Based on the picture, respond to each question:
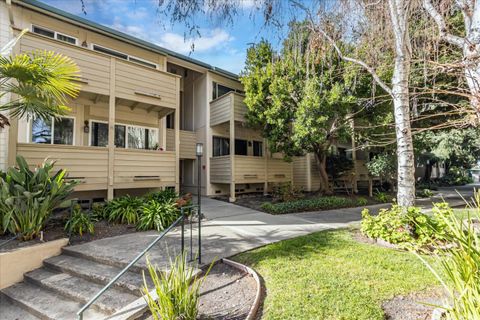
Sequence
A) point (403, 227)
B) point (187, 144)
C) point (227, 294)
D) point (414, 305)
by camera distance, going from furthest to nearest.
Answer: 1. point (187, 144)
2. point (403, 227)
3. point (227, 294)
4. point (414, 305)

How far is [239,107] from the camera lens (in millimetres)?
13141

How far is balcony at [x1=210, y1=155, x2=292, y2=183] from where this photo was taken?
1279cm

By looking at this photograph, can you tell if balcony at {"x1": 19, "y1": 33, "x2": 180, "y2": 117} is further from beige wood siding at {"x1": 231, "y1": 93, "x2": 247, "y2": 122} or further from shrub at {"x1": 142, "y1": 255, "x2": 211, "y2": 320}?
shrub at {"x1": 142, "y1": 255, "x2": 211, "y2": 320}

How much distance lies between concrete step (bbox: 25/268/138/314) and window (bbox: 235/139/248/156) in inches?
436

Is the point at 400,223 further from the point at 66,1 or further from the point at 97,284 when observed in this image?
the point at 66,1

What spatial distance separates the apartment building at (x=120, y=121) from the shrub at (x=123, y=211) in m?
0.66

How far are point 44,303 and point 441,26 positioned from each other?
806 centimetres

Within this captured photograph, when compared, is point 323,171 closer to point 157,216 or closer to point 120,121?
point 157,216

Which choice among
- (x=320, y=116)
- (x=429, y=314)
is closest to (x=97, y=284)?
(x=429, y=314)

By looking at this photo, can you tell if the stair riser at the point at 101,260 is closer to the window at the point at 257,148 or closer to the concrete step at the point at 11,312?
the concrete step at the point at 11,312

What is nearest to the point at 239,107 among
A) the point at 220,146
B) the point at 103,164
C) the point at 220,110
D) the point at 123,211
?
the point at 220,110

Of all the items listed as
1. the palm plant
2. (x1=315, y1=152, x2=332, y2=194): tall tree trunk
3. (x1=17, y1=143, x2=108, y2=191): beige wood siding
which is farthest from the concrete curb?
(x1=315, y1=152, x2=332, y2=194): tall tree trunk

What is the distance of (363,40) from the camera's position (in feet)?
18.0

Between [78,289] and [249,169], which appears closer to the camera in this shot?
[78,289]
